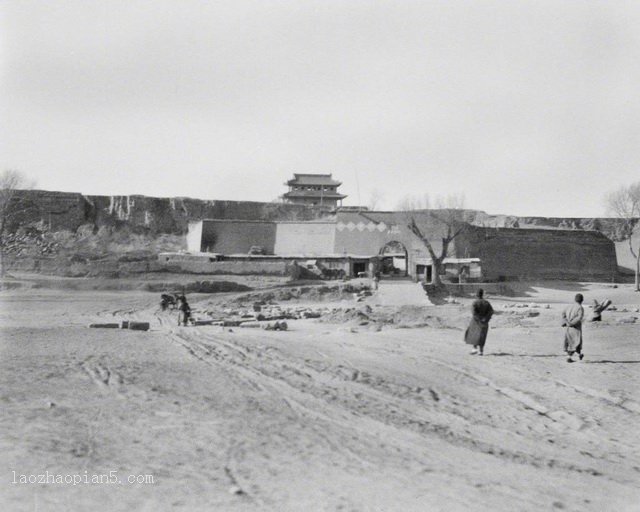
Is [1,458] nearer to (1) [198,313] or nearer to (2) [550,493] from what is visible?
(2) [550,493]

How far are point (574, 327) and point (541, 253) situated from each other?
1266 inches

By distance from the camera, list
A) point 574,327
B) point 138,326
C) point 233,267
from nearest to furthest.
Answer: point 574,327 < point 138,326 < point 233,267

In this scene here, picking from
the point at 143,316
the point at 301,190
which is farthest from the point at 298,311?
the point at 301,190

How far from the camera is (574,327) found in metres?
9.25

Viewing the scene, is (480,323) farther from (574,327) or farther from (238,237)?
(238,237)

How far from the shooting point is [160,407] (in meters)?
5.62

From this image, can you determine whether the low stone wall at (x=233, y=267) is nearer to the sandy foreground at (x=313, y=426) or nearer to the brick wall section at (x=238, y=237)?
the brick wall section at (x=238, y=237)

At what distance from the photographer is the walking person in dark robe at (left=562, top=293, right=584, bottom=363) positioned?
912cm

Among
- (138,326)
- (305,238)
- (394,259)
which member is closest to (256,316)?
(138,326)

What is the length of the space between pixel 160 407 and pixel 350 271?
27.9m

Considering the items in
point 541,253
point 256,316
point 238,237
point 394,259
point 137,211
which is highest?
point 137,211

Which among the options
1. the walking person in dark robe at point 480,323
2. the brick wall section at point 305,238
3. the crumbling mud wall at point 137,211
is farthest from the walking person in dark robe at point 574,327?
the crumbling mud wall at point 137,211

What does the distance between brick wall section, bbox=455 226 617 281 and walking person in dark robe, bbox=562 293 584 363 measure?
28.5 metres

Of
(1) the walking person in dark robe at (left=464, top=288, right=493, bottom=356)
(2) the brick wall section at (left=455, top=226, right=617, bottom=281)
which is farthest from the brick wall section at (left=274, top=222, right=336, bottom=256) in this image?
(1) the walking person in dark robe at (left=464, top=288, right=493, bottom=356)
